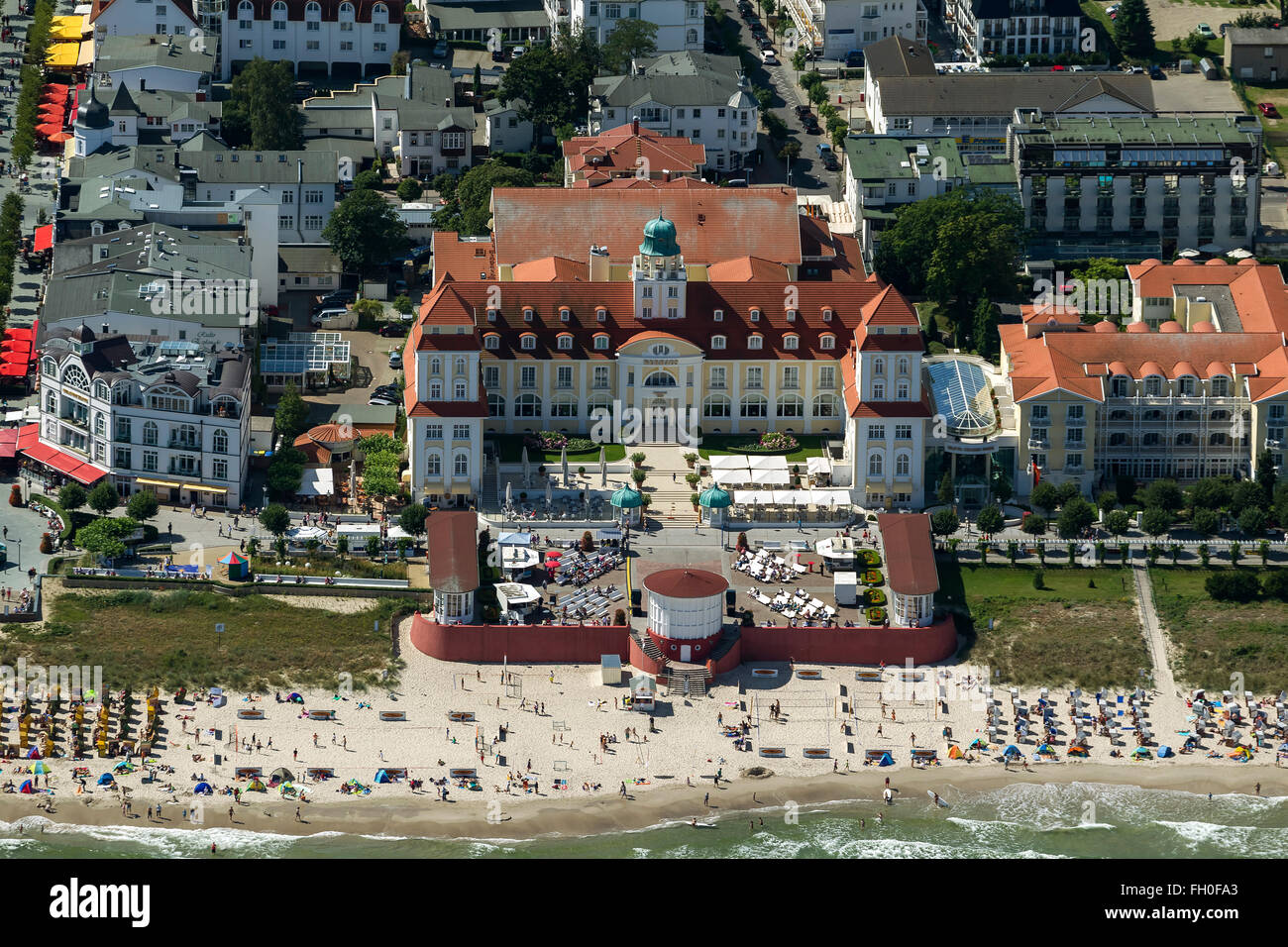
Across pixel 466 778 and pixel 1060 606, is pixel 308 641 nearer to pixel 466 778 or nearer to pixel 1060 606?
pixel 466 778

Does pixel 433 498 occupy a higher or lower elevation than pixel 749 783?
higher

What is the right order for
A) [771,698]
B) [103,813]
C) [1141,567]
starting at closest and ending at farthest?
[103,813] < [771,698] < [1141,567]

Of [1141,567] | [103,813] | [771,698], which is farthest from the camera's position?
[1141,567]

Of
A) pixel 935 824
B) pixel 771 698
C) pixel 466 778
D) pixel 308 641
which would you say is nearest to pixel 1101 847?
pixel 935 824

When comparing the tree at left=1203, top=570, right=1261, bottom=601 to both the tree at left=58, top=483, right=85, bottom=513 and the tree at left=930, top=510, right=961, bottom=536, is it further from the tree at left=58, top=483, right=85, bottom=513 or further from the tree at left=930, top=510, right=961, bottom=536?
the tree at left=58, top=483, right=85, bottom=513

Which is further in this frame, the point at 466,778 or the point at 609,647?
the point at 609,647

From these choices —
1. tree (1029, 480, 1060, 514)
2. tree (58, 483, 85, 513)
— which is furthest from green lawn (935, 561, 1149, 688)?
tree (58, 483, 85, 513)

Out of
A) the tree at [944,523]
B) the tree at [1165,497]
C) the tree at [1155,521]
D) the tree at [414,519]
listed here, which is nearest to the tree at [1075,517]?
the tree at [1155,521]
